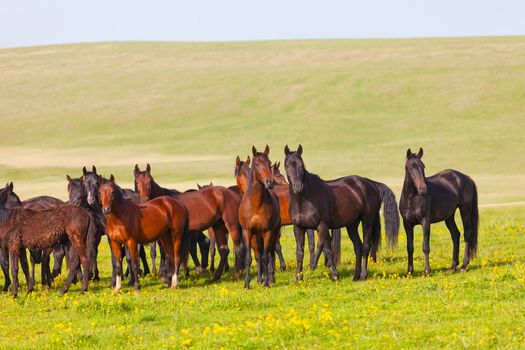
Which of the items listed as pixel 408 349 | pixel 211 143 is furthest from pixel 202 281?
pixel 211 143

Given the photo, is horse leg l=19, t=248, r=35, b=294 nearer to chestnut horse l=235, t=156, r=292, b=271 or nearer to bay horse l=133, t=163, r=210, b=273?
bay horse l=133, t=163, r=210, b=273

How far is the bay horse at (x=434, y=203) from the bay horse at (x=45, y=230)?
6.10 meters

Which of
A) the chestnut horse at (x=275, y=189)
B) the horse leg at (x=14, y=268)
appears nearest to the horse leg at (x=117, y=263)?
A: the horse leg at (x=14, y=268)

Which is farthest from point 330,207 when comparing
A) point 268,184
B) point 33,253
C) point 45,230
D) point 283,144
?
point 283,144

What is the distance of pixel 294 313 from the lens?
12.1 meters

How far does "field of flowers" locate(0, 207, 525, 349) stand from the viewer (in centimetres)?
1070

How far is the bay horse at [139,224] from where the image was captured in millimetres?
16609

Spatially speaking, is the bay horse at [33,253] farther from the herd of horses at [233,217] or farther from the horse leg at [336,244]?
the horse leg at [336,244]

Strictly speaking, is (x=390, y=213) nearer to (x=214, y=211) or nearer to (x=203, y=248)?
(x=214, y=211)

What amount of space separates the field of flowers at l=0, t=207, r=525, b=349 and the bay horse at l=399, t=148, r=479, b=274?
0.51 m

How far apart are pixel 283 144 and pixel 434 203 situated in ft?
141

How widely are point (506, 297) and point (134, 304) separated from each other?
5.55 m

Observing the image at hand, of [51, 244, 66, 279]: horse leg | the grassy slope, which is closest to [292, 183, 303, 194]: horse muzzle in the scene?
[51, 244, 66, 279]: horse leg

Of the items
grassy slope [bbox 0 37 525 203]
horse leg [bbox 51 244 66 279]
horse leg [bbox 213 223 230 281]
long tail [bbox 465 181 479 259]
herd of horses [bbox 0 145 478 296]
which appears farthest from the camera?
grassy slope [bbox 0 37 525 203]
